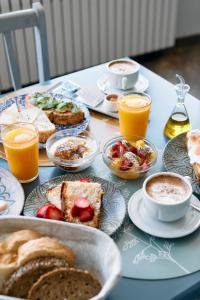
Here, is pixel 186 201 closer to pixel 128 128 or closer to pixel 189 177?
pixel 189 177

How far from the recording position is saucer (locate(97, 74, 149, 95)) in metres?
Answer: 1.71

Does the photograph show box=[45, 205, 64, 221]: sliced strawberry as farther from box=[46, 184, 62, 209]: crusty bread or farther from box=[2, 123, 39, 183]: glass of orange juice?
box=[2, 123, 39, 183]: glass of orange juice

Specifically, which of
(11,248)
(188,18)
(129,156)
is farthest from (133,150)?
(188,18)

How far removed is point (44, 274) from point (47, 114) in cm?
76

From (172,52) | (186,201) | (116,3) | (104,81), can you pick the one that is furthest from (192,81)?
(186,201)

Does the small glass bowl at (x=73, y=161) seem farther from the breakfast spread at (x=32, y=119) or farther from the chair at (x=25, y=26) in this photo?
the chair at (x=25, y=26)

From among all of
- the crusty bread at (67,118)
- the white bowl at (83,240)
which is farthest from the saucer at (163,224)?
the crusty bread at (67,118)

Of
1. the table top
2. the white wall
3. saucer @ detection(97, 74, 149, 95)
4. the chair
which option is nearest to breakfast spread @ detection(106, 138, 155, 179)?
the table top

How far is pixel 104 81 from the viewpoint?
5.80 ft

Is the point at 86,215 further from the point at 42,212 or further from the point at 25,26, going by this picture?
the point at 25,26

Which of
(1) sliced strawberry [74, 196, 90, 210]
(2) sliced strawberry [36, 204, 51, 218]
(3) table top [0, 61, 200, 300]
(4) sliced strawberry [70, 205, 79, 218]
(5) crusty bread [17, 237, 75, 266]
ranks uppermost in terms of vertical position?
(5) crusty bread [17, 237, 75, 266]

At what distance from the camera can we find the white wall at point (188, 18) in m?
3.78

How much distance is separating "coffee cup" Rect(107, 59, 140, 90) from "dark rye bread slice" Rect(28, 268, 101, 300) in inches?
37.8

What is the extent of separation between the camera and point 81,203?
111 centimetres
